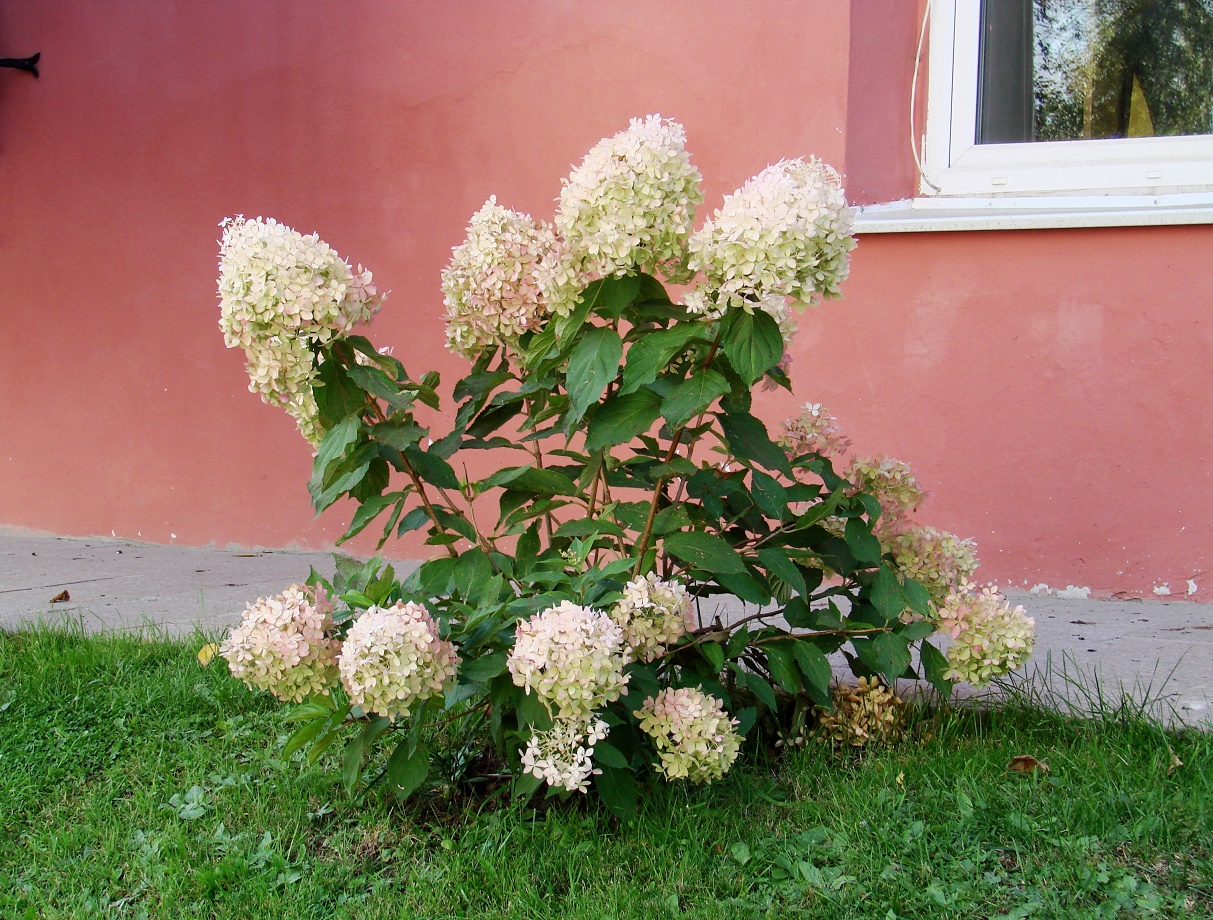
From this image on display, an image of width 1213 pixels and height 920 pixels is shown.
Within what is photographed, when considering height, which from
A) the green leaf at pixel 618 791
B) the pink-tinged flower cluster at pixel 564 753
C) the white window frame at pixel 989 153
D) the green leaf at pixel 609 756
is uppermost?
the white window frame at pixel 989 153

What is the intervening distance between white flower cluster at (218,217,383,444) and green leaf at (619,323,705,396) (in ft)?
1.50

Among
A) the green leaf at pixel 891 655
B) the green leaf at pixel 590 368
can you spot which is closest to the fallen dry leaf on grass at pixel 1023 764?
the green leaf at pixel 891 655

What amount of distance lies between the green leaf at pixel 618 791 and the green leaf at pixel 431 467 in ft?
1.86

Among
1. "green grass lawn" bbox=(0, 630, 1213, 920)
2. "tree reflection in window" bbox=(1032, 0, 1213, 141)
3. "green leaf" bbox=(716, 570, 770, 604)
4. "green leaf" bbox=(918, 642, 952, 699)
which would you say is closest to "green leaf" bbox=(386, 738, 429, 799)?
"green grass lawn" bbox=(0, 630, 1213, 920)

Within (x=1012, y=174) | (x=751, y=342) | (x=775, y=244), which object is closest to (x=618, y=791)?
(x=751, y=342)

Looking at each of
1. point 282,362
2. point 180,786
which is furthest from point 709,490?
point 180,786

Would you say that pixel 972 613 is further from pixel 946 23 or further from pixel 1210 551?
pixel 946 23

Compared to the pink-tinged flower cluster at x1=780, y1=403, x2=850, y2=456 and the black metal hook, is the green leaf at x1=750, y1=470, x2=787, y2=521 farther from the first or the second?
the black metal hook

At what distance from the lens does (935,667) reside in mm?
1958

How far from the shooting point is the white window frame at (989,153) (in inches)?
127

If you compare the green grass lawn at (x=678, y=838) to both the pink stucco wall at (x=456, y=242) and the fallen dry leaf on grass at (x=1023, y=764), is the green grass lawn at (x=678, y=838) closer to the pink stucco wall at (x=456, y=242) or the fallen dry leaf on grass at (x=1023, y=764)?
the fallen dry leaf on grass at (x=1023, y=764)

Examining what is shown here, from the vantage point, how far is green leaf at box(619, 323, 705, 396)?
1.50 metres

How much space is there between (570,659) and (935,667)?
0.86 meters

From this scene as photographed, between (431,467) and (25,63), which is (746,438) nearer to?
(431,467)
